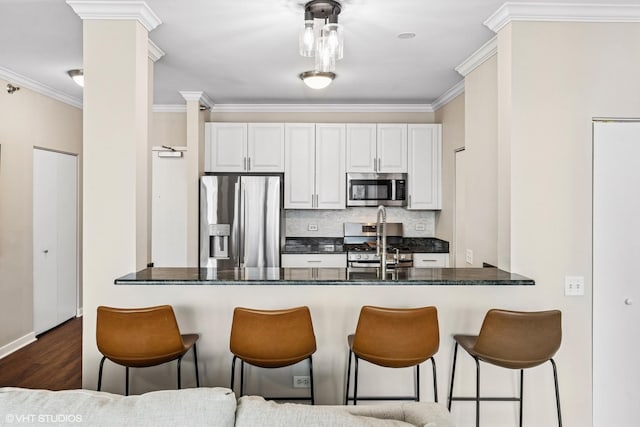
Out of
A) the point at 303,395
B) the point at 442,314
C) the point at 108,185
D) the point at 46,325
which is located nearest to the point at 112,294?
the point at 108,185

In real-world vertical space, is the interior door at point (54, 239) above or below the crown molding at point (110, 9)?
below

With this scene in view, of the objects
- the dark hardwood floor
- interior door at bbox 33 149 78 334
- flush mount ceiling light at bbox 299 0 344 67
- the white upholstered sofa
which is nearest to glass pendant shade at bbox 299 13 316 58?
flush mount ceiling light at bbox 299 0 344 67

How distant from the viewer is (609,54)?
2.63m

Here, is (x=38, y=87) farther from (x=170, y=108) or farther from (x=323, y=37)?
(x=323, y=37)

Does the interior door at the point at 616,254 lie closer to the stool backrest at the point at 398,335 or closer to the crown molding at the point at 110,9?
the stool backrest at the point at 398,335

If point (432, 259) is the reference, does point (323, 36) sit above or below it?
above

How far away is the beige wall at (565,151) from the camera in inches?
103

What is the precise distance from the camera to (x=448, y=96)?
463 cm

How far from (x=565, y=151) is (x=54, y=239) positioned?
199 inches

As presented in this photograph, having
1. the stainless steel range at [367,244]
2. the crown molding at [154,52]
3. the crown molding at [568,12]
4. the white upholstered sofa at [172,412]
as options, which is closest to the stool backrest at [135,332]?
the white upholstered sofa at [172,412]

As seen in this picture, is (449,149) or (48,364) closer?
(48,364)

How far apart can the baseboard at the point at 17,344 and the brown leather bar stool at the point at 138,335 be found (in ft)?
8.24

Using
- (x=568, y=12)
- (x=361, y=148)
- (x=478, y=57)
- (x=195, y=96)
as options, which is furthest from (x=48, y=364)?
(x=568, y=12)

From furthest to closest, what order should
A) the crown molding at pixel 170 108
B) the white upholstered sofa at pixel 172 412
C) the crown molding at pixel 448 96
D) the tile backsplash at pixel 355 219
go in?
the tile backsplash at pixel 355 219, the crown molding at pixel 170 108, the crown molding at pixel 448 96, the white upholstered sofa at pixel 172 412
